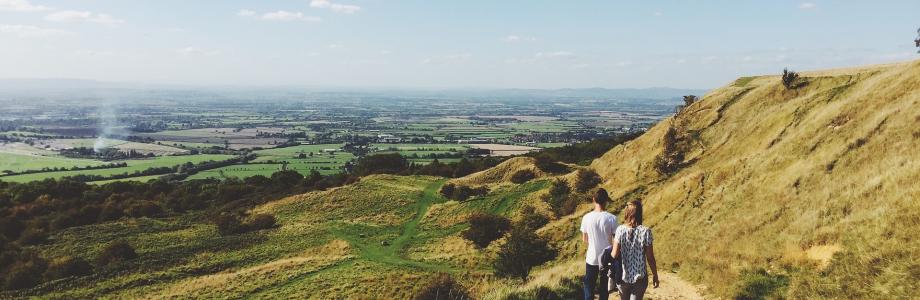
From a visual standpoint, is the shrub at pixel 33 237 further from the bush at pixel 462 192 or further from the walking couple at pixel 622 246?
the walking couple at pixel 622 246

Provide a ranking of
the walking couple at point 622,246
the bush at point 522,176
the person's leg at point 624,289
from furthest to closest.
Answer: the bush at point 522,176 < the person's leg at point 624,289 < the walking couple at point 622,246

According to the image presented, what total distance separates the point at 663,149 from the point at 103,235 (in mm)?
53343

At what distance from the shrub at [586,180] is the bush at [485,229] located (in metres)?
7.86

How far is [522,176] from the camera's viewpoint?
2271 inches

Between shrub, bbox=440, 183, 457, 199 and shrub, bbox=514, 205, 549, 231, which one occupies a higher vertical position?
shrub, bbox=514, 205, 549, 231

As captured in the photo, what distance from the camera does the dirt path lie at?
1474 centimetres

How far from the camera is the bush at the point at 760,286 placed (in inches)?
→ 516

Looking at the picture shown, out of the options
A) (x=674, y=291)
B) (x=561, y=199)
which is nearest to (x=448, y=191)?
(x=561, y=199)

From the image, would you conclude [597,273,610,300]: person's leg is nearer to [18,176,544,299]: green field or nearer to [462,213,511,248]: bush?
[18,176,544,299]: green field

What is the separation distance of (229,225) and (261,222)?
304 cm

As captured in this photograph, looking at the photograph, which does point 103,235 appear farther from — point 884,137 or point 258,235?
point 884,137

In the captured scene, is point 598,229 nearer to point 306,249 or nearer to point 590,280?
point 590,280

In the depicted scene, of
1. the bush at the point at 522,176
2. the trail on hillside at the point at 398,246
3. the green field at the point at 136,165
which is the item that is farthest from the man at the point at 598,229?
the green field at the point at 136,165

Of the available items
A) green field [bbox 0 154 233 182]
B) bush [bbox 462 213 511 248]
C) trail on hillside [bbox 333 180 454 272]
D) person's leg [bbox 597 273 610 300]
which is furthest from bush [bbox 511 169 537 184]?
green field [bbox 0 154 233 182]
